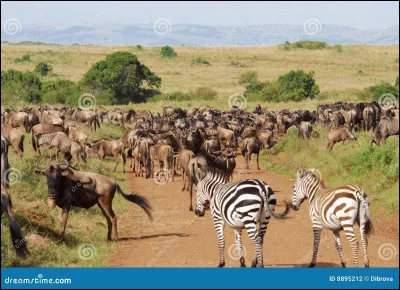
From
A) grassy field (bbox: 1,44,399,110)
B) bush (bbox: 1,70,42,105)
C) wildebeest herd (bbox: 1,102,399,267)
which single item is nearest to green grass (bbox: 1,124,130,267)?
wildebeest herd (bbox: 1,102,399,267)

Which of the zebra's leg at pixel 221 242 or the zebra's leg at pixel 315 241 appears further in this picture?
the zebra's leg at pixel 221 242

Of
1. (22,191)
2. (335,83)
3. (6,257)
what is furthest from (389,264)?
(335,83)

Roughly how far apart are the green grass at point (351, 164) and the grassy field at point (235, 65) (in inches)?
1266

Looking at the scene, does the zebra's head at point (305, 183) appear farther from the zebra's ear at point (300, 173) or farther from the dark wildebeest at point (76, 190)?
the dark wildebeest at point (76, 190)

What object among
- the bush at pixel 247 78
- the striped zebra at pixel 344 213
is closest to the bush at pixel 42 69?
the bush at pixel 247 78

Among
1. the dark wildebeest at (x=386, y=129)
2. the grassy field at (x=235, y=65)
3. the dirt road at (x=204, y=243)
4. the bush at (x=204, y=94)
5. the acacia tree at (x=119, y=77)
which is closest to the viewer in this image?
the dirt road at (x=204, y=243)

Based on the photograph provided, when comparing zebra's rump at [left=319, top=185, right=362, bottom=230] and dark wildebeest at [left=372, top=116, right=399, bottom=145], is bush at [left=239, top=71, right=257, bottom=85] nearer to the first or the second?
dark wildebeest at [left=372, top=116, right=399, bottom=145]

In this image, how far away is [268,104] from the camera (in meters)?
59.6

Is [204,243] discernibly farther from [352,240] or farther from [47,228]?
[352,240]

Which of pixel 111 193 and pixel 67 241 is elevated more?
pixel 111 193

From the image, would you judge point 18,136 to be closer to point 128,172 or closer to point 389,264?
point 128,172

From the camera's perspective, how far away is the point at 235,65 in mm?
98438

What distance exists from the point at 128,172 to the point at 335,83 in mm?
56238

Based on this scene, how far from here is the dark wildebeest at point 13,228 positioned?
9.16 m
